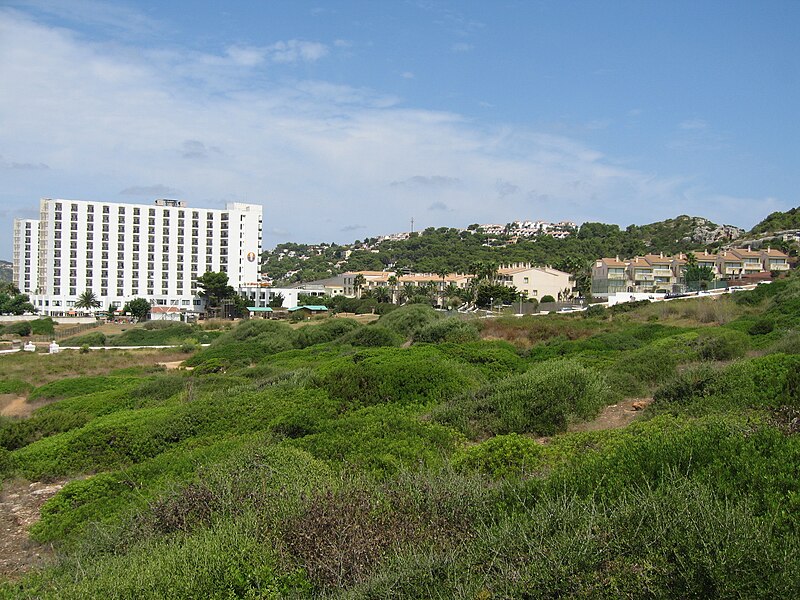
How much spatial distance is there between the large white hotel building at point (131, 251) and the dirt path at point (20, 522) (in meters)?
90.1

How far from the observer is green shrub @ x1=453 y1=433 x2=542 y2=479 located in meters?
8.83

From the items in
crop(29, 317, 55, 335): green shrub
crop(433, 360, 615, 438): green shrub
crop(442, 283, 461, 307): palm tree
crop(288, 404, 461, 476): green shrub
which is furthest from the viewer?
crop(442, 283, 461, 307): palm tree

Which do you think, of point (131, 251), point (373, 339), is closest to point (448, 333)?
point (373, 339)

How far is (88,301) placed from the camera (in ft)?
310

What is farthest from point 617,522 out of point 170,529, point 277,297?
point 277,297

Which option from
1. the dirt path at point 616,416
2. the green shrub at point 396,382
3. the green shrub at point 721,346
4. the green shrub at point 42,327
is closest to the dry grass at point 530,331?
the green shrub at point 721,346

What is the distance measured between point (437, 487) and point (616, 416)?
7736 millimetres

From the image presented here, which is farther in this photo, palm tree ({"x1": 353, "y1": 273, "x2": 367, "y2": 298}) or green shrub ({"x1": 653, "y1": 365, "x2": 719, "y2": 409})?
palm tree ({"x1": 353, "y1": 273, "x2": 367, "y2": 298})

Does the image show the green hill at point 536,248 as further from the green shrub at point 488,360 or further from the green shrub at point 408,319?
the green shrub at point 488,360

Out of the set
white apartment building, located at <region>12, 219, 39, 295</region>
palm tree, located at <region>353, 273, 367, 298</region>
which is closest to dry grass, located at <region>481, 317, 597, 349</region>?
palm tree, located at <region>353, 273, 367, 298</region>

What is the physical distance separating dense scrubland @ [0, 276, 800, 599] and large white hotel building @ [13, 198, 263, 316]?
3479 inches

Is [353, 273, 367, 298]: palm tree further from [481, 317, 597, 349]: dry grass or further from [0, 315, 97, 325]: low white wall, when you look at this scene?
[481, 317, 597, 349]: dry grass

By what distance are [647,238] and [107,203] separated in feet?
348

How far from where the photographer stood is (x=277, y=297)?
99938mm
